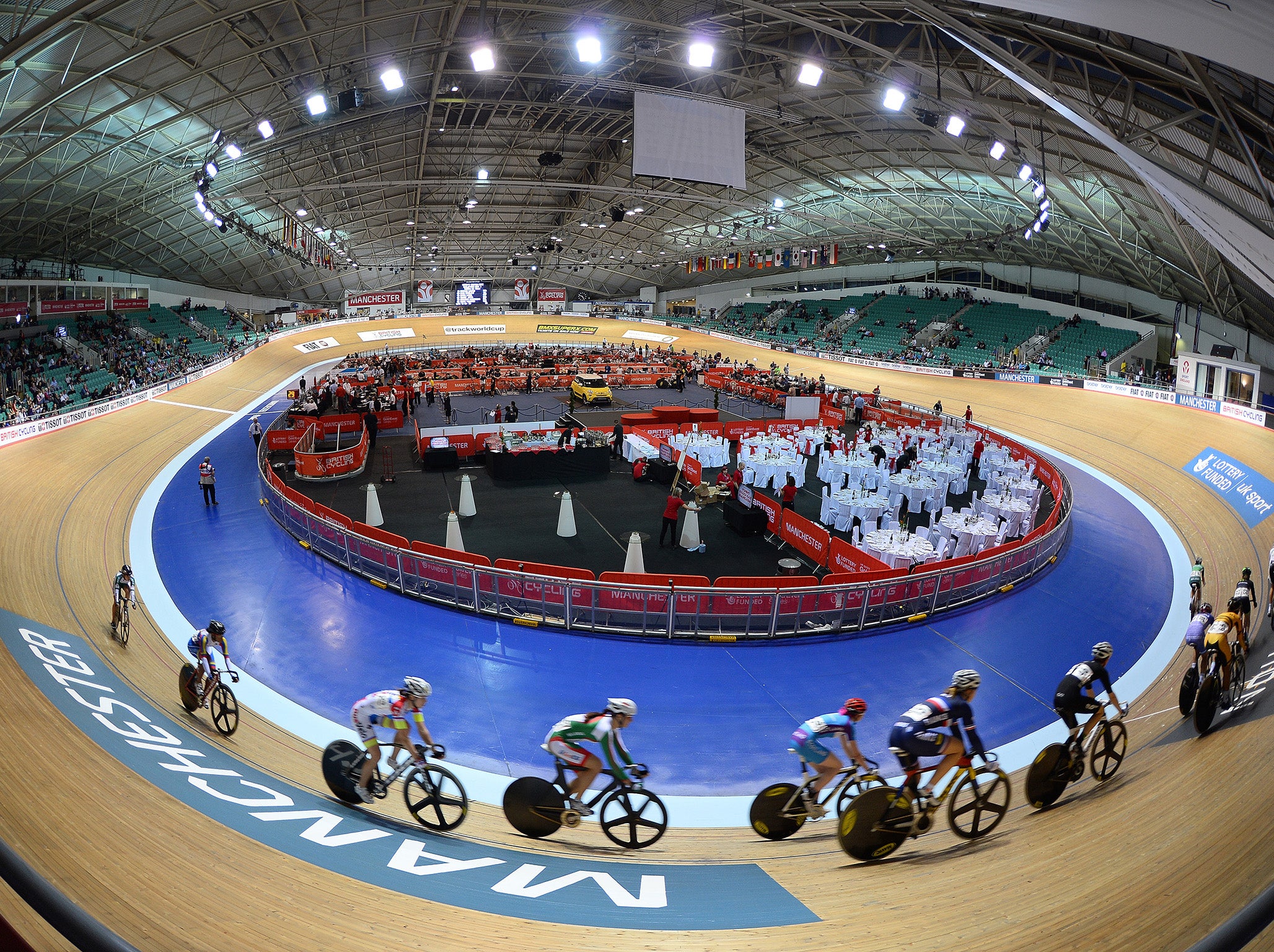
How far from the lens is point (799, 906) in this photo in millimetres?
4680

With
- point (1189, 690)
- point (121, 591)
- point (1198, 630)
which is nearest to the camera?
point (1189, 690)

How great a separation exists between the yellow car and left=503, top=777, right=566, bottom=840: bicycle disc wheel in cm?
2710

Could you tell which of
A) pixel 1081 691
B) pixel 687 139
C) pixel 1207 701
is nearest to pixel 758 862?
pixel 1081 691

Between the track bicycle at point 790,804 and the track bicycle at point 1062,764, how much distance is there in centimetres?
154

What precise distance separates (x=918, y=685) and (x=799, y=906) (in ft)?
16.8

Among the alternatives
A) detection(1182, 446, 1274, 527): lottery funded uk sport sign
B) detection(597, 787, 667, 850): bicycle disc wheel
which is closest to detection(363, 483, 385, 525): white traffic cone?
detection(597, 787, 667, 850): bicycle disc wheel

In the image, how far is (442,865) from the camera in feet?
17.1

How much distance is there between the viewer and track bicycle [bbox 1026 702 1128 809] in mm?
5910

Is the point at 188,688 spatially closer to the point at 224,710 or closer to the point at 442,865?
the point at 224,710

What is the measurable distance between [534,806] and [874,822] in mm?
2543

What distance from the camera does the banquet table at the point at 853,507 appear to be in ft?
48.1

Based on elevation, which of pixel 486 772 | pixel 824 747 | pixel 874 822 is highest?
pixel 824 747

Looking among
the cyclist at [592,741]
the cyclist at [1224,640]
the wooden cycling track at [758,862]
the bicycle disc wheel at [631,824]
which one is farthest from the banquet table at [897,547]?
the cyclist at [592,741]

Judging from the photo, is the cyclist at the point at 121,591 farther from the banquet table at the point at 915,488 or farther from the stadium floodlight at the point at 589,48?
the banquet table at the point at 915,488
